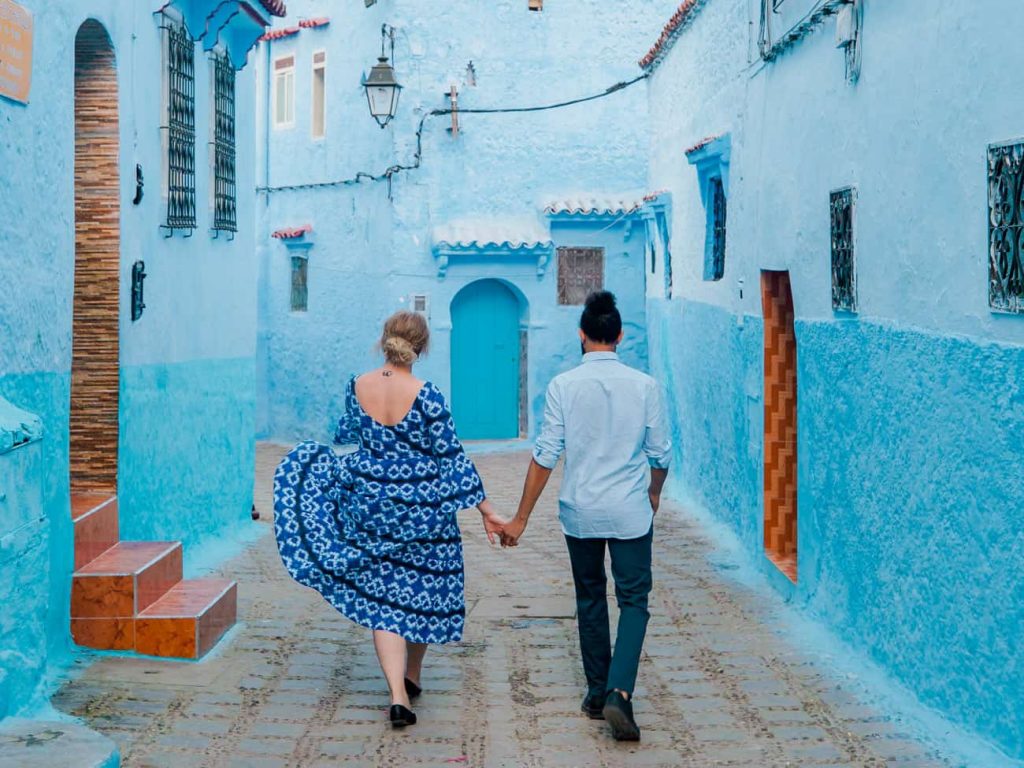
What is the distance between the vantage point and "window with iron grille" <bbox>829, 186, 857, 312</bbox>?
694cm

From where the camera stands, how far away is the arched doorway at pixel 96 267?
796 cm

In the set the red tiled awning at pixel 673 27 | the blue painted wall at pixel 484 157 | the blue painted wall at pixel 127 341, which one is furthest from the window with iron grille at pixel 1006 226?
the blue painted wall at pixel 484 157

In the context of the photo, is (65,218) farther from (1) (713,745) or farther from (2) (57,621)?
(1) (713,745)

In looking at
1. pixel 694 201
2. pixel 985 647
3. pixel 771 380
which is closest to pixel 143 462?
pixel 771 380

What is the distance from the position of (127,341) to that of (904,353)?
4.44 m

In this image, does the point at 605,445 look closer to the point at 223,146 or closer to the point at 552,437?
the point at 552,437

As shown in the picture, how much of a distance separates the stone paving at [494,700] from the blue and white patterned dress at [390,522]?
47cm

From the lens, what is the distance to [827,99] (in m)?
7.48

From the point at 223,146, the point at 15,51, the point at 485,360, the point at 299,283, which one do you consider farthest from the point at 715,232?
the point at 299,283

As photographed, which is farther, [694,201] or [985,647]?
[694,201]

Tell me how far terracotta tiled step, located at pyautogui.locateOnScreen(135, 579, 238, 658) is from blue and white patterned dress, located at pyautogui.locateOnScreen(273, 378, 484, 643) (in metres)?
1.04

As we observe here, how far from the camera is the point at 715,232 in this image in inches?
472

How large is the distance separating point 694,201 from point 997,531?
8.07 metres

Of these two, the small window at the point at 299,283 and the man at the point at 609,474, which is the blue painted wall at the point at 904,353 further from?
the small window at the point at 299,283
